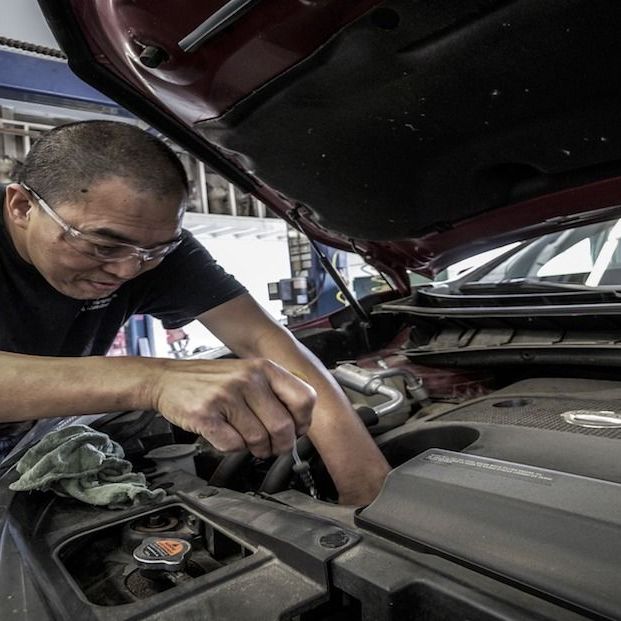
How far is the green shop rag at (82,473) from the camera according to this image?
824mm

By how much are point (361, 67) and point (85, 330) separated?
886mm

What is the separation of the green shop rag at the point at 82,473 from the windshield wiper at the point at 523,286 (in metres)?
0.95

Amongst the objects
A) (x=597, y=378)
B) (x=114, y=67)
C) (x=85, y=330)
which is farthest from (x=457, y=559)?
(x=85, y=330)

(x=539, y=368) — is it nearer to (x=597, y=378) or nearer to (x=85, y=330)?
(x=597, y=378)

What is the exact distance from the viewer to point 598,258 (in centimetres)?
130

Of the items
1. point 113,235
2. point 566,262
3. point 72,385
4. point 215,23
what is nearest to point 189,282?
point 113,235

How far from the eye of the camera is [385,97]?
90 cm

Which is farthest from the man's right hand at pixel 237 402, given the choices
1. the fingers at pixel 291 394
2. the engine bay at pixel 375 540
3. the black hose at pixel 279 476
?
the black hose at pixel 279 476

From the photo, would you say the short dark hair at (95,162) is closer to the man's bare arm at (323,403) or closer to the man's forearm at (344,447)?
the man's bare arm at (323,403)

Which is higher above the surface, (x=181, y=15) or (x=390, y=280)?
(x=181, y=15)

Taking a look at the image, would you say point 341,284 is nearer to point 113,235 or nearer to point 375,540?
point 113,235

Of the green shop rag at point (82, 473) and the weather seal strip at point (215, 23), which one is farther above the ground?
the weather seal strip at point (215, 23)

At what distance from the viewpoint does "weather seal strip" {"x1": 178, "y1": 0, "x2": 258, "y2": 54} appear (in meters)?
0.65

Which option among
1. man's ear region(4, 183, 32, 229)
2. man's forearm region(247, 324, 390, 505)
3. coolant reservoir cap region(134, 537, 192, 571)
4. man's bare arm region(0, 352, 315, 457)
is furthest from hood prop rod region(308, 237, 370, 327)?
coolant reservoir cap region(134, 537, 192, 571)
